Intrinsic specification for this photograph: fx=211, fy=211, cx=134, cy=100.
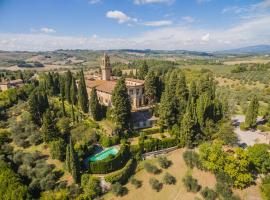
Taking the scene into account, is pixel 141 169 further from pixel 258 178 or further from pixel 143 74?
pixel 143 74

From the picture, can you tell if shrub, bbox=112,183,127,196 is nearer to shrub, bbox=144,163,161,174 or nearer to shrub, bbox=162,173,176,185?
shrub, bbox=144,163,161,174

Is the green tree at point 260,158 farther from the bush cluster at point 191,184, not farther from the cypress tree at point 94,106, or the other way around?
the cypress tree at point 94,106

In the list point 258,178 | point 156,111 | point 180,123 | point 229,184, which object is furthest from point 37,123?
point 258,178

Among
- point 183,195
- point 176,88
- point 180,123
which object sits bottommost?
point 183,195

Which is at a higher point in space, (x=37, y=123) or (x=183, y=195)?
(x=37, y=123)

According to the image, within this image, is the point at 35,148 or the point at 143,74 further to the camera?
the point at 143,74

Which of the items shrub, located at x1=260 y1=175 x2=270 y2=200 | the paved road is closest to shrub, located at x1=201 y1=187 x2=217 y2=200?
shrub, located at x1=260 y1=175 x2=270 y2=200

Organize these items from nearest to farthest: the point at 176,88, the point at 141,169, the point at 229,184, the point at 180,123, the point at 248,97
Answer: the point at 229,184 < the point at 141,169 < the point at 180,123 < the point at 176,88 < the point at 248,97

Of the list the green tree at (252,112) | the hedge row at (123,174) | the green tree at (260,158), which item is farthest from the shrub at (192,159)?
the green tree at (252,112)
